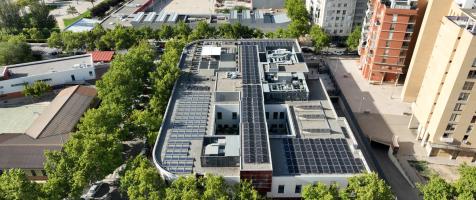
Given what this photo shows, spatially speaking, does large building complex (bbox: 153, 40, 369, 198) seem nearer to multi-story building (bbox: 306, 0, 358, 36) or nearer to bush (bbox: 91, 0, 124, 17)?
multi-story building (bbox: 306, 0, 358, 36)

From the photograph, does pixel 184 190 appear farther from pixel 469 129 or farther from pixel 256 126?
pixel 469 129

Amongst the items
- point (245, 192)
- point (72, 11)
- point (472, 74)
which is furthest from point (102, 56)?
point (472, 74)

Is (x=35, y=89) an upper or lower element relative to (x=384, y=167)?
upper

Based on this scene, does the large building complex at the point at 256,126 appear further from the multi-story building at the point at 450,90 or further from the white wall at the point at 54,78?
the white wall at the point at 54,78

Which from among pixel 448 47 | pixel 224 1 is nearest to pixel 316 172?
pixel 448 47

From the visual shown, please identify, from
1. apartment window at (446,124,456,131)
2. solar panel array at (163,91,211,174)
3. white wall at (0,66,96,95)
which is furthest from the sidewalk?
white wall at (0,66,96,95)

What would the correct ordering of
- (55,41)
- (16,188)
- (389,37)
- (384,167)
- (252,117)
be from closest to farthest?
(16,188), (252,117), (384,167), (389,37), (55,41)

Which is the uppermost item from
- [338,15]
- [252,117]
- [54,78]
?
[338,15]
